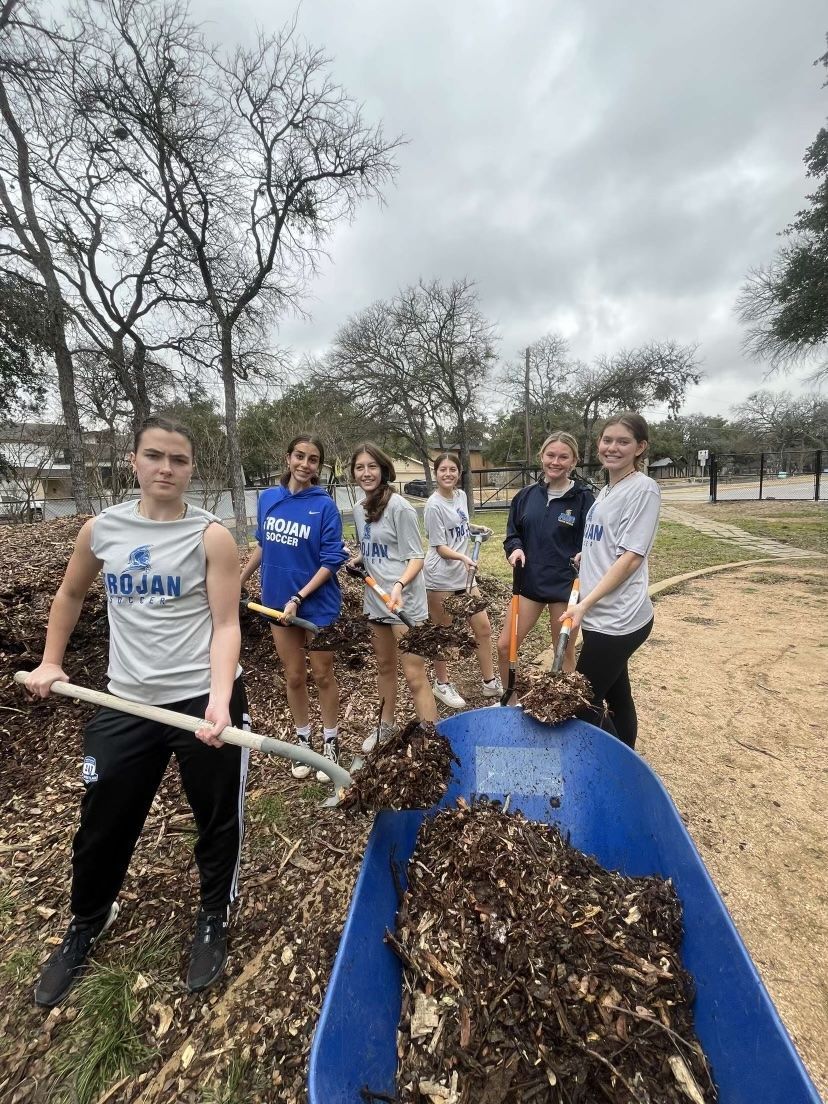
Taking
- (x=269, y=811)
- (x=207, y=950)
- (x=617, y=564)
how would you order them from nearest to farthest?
1. (x=207, y=950)
2. (x=617, y=564)
3. (x=269, y=811)

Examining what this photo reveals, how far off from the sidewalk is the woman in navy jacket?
7.74 m

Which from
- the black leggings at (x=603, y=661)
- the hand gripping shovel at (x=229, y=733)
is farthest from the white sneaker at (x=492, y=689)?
the hand gripping shovel at (x=229, y=733)

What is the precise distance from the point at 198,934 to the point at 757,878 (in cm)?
230

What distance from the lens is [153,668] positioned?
158 centimetres

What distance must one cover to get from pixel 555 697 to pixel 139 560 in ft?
5.32

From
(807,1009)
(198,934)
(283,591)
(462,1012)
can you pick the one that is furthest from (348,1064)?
(283,591)

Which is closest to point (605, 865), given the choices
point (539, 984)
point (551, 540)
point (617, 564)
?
point (539, 984)

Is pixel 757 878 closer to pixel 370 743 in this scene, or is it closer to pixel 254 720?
pixel 370 743

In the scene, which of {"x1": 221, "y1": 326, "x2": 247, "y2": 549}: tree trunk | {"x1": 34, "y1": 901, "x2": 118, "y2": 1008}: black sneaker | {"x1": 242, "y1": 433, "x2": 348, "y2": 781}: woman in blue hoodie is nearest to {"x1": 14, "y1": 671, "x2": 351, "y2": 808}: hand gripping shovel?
{"x1": 34, "y1": 901, "x2": 118, "y2": 1008}: black sneaker

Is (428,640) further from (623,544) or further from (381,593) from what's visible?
(623,544)

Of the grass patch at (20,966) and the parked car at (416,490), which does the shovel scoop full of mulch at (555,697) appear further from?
the parked car at (416,490)

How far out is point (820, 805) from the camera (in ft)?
8.21

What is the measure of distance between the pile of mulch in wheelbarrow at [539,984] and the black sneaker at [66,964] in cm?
117

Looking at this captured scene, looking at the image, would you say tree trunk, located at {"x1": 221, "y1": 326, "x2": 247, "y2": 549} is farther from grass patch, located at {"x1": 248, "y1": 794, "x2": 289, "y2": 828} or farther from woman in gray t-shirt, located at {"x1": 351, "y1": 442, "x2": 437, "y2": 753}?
grass patch, located at {"x1": 248, "y1": 794, "x2": 289, "y2": 828}
